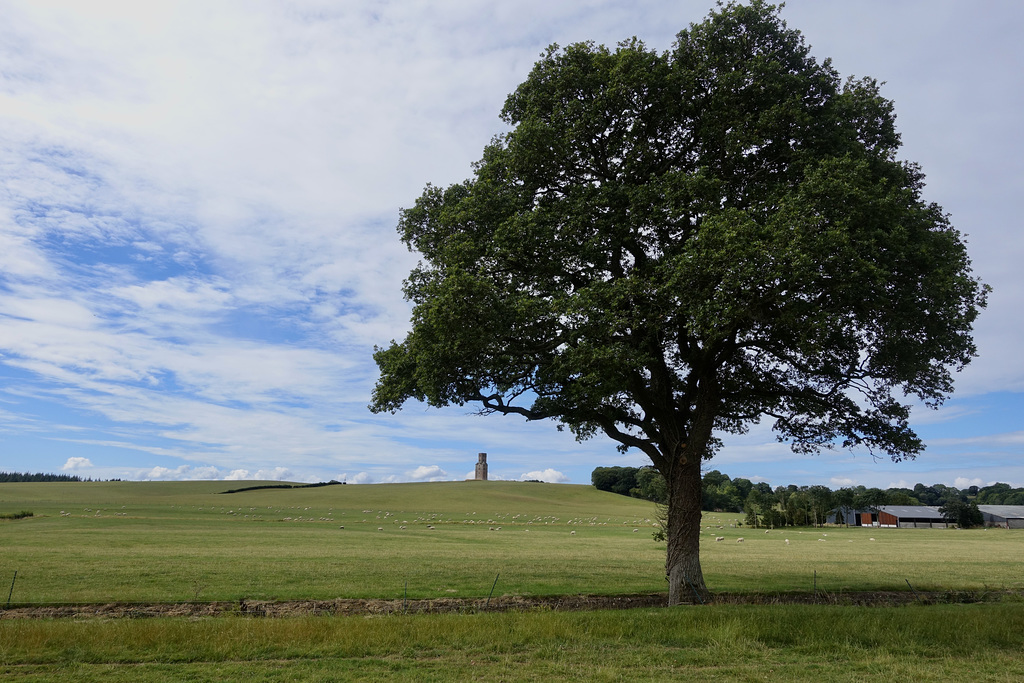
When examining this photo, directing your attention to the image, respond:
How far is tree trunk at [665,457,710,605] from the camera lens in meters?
18.7

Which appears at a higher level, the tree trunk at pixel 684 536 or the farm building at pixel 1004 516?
the tree trunk at pixel 684 536

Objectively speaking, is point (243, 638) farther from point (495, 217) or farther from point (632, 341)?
point (495, 217)

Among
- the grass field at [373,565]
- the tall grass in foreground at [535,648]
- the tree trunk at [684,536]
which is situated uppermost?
the tree trunk at [684,536]

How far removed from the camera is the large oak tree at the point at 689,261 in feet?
52.8

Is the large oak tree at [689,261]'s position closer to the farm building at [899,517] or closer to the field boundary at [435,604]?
the field boundary at [435,604]

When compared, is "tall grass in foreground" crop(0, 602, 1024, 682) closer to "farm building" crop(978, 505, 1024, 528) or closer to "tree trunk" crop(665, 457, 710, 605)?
"tree trunk" crop(665, 457, 710, 605)

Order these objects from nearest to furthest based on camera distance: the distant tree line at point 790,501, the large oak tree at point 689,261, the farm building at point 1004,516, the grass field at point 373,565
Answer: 1. the large oak tree at point 689,261
2. the grass field at point 373,565
3. the distant tree line at point 790,501
4. the farm building at point 1004,516

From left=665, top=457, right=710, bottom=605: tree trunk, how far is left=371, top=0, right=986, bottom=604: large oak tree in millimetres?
65

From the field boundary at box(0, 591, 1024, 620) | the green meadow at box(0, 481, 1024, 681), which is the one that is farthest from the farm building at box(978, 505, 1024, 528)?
the field boundary at box(0, 591, 1024, 620)

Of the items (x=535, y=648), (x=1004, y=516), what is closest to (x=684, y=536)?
(x=535, y=648)

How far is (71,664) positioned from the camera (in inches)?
429

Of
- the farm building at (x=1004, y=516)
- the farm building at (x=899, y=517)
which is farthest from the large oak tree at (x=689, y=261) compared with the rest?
the farm building at (x=1004, y=516)

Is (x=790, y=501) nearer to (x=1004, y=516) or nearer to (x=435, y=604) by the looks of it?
(x=1004, y=516)

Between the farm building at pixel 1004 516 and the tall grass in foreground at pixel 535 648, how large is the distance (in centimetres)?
14595
